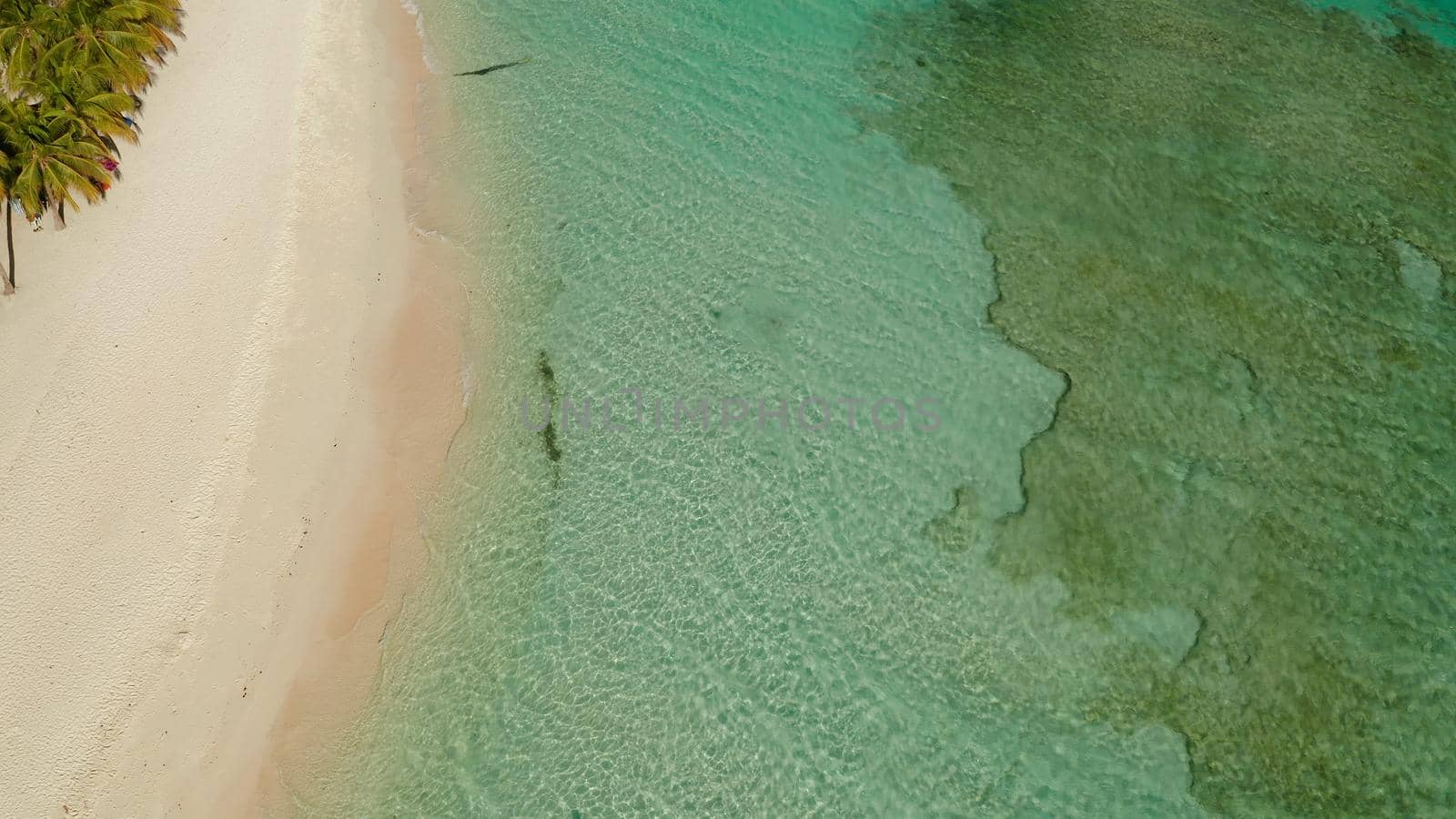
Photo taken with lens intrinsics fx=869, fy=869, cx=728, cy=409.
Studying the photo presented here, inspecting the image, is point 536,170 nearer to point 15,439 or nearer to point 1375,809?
point 15,439

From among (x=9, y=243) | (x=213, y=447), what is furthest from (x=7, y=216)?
(x=213, y=447)

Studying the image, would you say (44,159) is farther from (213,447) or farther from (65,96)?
(213,447)

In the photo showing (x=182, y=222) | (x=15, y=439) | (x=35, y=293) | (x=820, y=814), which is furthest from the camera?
(x=182, y=222)

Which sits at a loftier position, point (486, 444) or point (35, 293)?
point (35, 293)

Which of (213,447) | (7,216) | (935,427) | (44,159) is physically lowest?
(935,427)

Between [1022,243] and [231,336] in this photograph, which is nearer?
[231,336]

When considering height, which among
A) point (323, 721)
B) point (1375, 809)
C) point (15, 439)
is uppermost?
point (15, 439)

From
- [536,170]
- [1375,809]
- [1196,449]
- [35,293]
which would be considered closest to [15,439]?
[35,293]

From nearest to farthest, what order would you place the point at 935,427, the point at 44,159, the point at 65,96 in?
the point at 44,159, the point at 65,96, the point at 935,427
